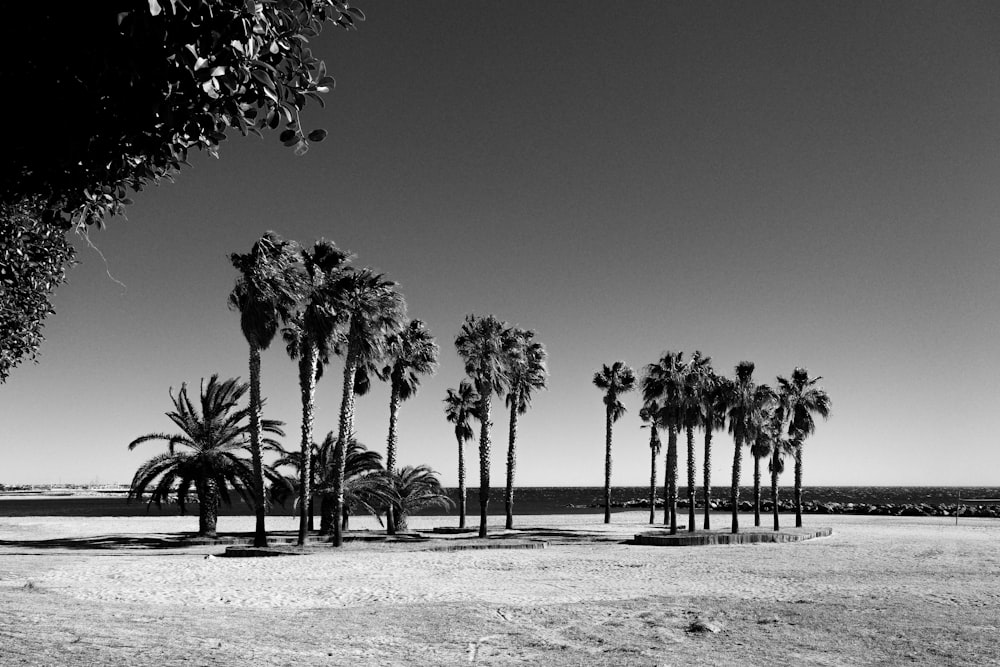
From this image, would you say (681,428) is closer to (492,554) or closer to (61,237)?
(492,554)

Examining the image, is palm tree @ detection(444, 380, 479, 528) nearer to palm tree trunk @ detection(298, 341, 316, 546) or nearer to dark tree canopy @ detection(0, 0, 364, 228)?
palm tree trunk @ detection(298, 341, 316, 546)

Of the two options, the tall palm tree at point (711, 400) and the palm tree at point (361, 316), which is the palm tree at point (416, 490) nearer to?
the palm tree at point (361, 316)

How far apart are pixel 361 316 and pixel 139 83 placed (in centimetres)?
2556

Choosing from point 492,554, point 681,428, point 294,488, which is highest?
point 681,428

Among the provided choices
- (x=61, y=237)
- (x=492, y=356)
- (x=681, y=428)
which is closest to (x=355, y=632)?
(x=61, y=237)

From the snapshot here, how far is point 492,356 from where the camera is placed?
39188 millimetres

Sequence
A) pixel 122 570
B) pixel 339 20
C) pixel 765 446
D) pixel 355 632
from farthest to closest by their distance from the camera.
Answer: pixel 765 446 → pixel 122 570 → pixel 355 632 → pixel 339 20

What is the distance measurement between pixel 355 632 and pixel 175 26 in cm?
1100

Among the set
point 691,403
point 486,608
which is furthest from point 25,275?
point 691,403

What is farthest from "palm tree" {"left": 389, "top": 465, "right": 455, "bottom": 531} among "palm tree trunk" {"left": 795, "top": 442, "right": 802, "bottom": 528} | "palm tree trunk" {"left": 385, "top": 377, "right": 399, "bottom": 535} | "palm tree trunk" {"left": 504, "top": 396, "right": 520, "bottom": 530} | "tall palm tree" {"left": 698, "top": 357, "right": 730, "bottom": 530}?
"palm tree trunk" {"left": 795, "top": 442, "right": 802, "bottom": 528}

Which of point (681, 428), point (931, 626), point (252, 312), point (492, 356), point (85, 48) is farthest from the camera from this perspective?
point (681, 428)

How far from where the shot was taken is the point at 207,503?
3609cm

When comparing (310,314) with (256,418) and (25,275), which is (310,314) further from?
(25,275)

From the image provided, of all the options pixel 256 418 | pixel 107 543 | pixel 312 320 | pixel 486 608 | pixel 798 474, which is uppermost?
pixel 312 320
